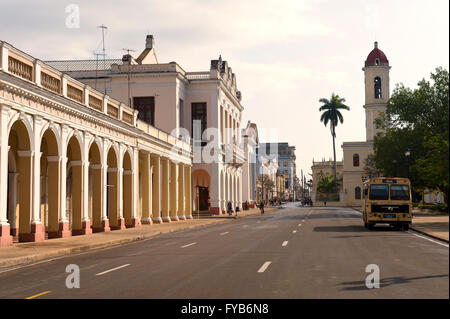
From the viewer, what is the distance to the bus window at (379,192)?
2830 cm

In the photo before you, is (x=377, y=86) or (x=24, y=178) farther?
(x=377, y=86)

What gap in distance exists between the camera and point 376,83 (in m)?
Answer: 108

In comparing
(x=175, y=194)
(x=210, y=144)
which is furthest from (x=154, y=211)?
(x=210, y=144)

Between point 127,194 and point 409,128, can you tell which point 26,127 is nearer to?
point 127,194

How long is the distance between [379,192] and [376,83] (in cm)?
8429

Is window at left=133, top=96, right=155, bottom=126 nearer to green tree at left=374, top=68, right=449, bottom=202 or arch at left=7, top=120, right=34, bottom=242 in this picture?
green tree at left=374, top=68, right=449, bottom=202

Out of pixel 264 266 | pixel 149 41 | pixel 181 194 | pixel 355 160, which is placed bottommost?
pixel 264 266

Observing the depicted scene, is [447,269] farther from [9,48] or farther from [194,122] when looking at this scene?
[194,122]

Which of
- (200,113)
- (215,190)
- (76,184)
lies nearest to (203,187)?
(215,190)

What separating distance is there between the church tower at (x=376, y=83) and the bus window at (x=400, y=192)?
82156 mm

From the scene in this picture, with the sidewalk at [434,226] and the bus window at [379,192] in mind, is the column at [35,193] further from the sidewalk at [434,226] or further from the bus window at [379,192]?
the sidewalk at [434,226]

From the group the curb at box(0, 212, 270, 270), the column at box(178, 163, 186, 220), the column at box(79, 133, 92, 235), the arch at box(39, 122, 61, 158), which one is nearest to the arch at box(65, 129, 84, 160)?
the column at box(79, 133, 92, 235)

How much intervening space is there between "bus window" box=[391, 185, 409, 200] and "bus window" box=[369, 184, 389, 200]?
300 millimetres

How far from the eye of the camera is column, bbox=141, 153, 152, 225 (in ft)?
139
